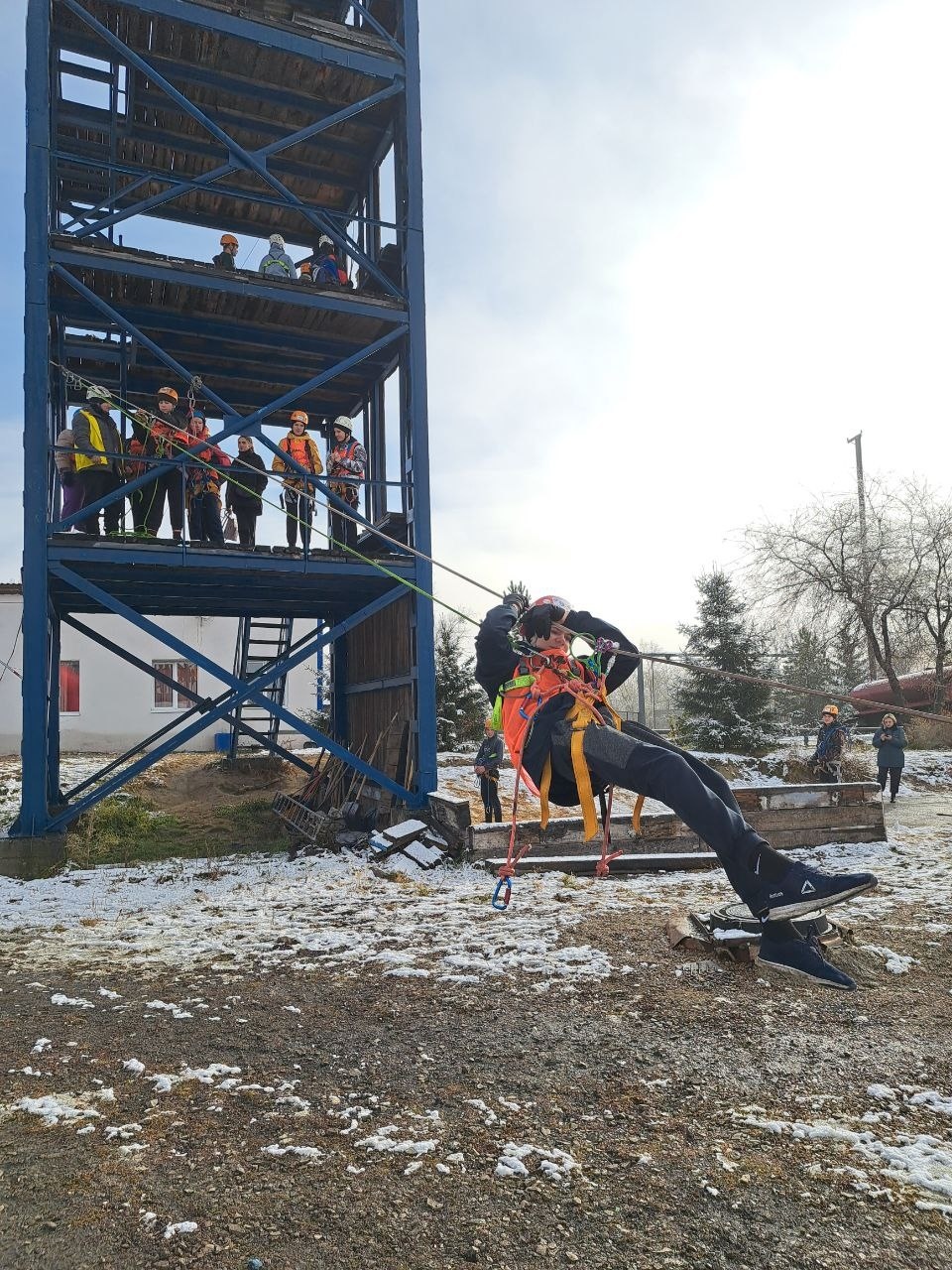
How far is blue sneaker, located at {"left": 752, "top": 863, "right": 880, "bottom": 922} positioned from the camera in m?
4.23

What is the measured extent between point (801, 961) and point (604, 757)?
1536 millimetres

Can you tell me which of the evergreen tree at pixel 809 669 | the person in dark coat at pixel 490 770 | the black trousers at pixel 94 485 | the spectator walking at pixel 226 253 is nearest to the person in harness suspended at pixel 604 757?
the person in dark coat at pixel 490 770

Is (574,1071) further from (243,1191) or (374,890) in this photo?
(374,890)

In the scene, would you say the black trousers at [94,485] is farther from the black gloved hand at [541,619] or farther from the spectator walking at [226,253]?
the black gloved hand at [541,619]

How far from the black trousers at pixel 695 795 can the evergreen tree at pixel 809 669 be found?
1010 inches

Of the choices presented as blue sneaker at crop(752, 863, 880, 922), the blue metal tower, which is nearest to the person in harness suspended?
blue sneaker at crop(752, 863, 880, 922)

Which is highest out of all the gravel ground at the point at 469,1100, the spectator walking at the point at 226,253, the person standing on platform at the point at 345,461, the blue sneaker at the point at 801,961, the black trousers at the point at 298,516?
the spectator walking at the point at 226,253

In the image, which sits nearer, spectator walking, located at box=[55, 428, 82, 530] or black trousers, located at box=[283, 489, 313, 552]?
spectator walking, located at box=[55, 428, 82, 530]

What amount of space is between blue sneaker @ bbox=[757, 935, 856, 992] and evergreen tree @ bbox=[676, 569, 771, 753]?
16813 mm

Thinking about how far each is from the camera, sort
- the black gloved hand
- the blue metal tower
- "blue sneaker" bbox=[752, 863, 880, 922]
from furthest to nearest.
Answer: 1. the blue metal tower
2. the black gloved hand
3. "blue sneaker" bbox=[752, 863, 880, 922]

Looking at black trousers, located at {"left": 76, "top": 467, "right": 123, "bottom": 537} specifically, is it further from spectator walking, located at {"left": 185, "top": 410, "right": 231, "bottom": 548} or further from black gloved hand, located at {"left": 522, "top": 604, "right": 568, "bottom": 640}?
black gloved hand, located at {"left": 522, "top": 604, "right": 568, "bottom": 640}

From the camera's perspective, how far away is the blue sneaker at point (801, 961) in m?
4.45

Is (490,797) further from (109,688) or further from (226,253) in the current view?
(109,688)

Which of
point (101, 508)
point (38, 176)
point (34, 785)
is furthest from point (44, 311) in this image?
point (34, 785)
